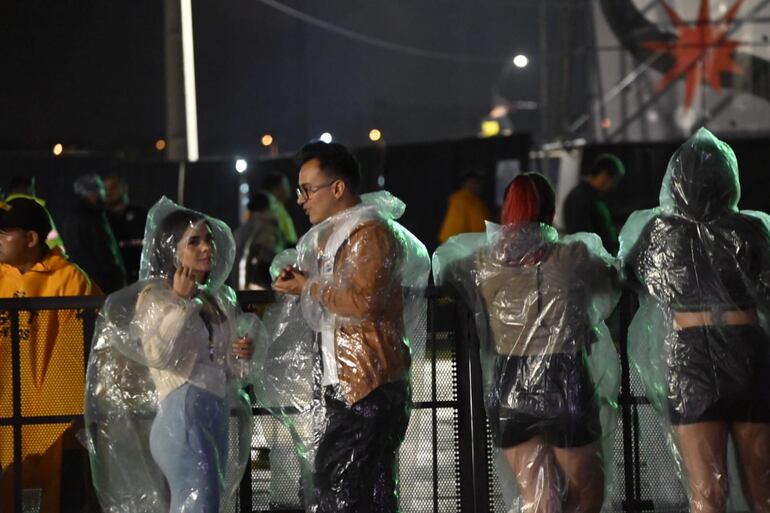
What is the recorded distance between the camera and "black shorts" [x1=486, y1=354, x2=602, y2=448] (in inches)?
179

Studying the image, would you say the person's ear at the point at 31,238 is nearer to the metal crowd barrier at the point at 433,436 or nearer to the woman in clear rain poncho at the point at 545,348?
the metal crowd barrier at the point at 433,436

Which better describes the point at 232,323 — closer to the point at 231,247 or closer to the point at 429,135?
the point at 231,247

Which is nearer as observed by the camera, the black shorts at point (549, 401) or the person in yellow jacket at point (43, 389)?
the black shorts at point (549, 401)

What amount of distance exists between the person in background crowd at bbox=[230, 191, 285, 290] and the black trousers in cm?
509

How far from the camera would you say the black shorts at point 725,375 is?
14.5 feet

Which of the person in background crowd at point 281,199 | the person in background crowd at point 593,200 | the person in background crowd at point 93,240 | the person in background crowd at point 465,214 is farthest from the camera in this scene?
the person in background crowd at point 465,214

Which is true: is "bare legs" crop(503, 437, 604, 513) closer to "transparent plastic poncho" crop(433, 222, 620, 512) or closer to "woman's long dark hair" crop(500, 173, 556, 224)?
"transparent plastic poncho" crop(433, 222, 620, 512)

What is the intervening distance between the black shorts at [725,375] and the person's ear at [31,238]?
2815 millimetres

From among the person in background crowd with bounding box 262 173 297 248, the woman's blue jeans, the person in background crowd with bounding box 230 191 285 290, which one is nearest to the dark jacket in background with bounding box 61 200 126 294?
the person in background crowd with bounding box 230 191 285 290

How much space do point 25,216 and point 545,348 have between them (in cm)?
236

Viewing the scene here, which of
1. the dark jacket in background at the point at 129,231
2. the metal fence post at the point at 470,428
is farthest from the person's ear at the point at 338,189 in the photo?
the dark jacket in background at the point at 129,231

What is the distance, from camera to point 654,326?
15.5 feet

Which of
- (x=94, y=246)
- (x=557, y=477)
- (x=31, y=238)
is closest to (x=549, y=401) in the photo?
(x=557, y=477)

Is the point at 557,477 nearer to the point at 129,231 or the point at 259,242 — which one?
the point at 259,242
